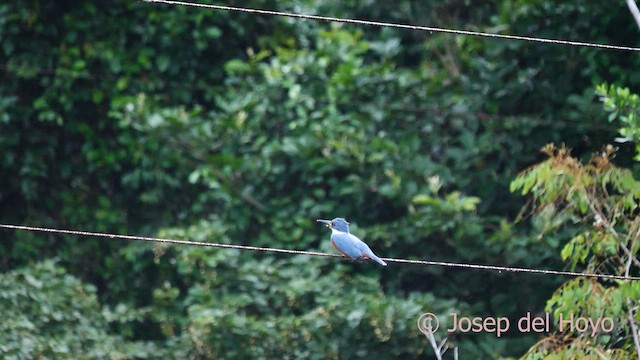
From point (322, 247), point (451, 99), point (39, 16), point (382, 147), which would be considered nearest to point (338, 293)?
point (322, 247)

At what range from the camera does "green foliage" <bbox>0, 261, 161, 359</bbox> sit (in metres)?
8.28

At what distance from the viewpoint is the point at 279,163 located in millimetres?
9484

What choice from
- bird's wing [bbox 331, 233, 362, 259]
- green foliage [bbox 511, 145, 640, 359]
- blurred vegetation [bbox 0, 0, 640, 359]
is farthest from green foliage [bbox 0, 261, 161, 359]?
green foliage [bbox 511, 145, 640, 359]

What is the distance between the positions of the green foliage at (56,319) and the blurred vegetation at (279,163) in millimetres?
16

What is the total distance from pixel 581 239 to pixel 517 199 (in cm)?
290

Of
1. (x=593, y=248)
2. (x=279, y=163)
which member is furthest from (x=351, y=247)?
(x=279, y=163)

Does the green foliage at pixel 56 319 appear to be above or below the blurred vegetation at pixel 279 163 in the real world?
below

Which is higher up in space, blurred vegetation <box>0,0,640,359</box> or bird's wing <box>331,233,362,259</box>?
blurred vegetation <box>0,0,640,359</box>

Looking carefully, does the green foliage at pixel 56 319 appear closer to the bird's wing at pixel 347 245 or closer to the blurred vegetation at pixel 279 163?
the blurred vegetation at pixel 279 163

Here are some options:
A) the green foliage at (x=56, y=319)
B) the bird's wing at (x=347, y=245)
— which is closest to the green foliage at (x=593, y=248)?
the bird's wing at (x=347, y=245)

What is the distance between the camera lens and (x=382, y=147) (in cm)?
898

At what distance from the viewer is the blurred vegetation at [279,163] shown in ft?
28.2

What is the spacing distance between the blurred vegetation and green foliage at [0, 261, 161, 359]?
2cm

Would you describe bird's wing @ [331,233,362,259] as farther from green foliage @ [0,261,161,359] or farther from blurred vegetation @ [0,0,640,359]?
green foliage @ [0,261,161,359]
